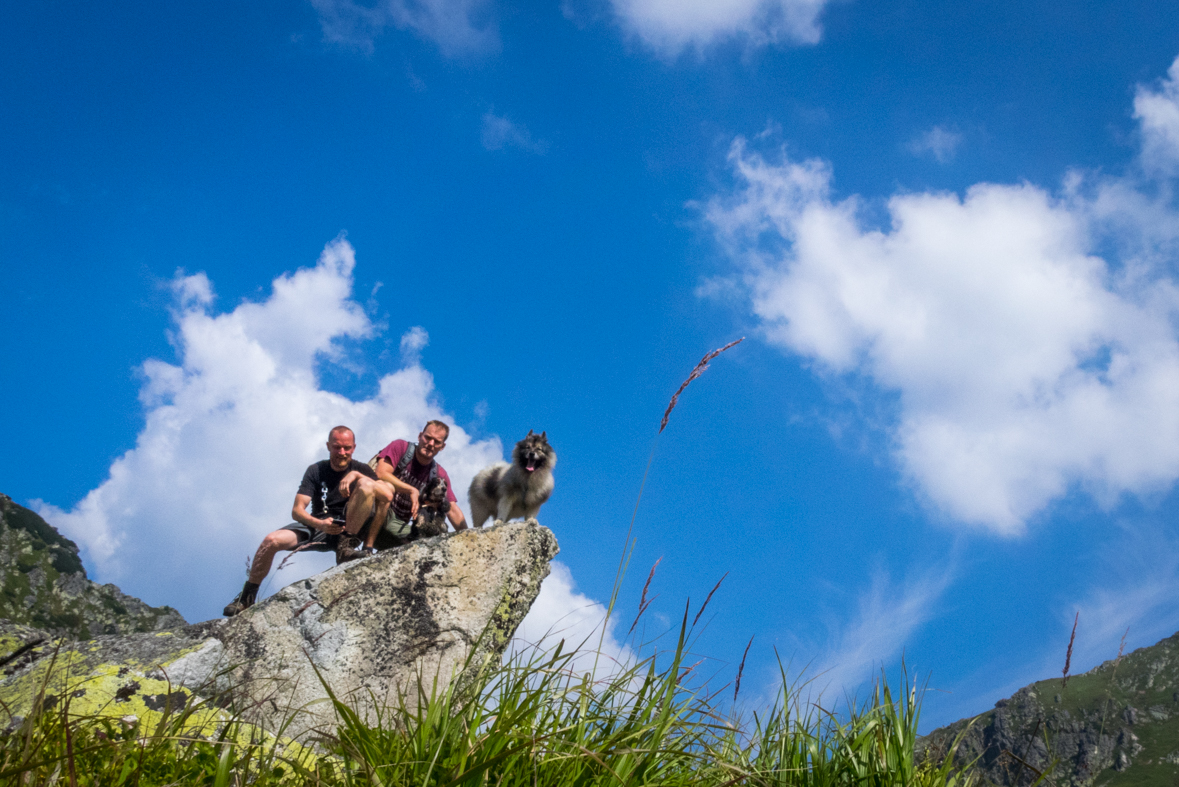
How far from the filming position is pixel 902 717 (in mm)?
3822

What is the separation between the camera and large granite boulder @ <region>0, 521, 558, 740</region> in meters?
5.35

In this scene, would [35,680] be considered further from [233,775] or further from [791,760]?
[791,760]

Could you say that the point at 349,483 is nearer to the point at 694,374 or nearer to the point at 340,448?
the point at 340,448

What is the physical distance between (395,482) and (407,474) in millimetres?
412

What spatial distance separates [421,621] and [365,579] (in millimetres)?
687

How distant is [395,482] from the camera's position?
8.84 m

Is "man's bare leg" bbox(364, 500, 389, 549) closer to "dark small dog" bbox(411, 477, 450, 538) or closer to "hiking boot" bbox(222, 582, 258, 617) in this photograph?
"dark small dog" bbox(411, 477, 450, 538)

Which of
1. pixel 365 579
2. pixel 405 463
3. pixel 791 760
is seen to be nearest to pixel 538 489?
pixel 405 463

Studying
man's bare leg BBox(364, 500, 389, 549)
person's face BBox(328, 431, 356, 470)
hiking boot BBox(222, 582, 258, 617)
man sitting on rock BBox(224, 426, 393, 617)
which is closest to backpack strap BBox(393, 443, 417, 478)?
man sitting on rock BBox(224, 426, 393, 617)

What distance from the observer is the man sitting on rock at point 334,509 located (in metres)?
8.05

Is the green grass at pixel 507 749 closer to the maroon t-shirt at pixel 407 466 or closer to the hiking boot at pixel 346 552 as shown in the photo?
the hiking boot at pixel 346 552

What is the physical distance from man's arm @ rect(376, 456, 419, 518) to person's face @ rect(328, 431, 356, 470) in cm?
42

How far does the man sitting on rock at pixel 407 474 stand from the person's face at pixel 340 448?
1.46ft

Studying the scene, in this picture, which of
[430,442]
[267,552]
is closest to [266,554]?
[267,552]
